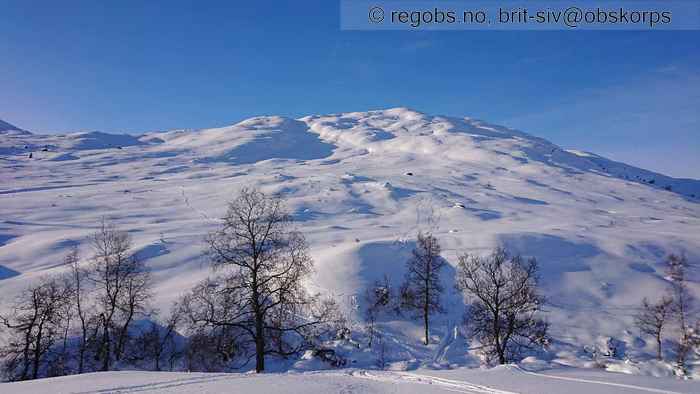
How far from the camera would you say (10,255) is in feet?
132

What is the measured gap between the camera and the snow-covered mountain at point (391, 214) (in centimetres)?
3294

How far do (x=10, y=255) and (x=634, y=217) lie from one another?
331 ft

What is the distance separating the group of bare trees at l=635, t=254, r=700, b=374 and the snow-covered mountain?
95cm

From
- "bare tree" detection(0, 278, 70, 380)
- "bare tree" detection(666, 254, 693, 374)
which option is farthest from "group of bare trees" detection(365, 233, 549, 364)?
"bare tree" detection(0, 278, 70, 380)

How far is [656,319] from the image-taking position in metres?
27.1

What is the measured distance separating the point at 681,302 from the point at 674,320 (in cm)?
154

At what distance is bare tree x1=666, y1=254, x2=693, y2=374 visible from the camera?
24.1 meters

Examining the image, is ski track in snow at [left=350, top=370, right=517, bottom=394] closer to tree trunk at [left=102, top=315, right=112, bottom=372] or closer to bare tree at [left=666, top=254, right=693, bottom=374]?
tree trunk at [left=102, top=315, right=112, bottom=372]

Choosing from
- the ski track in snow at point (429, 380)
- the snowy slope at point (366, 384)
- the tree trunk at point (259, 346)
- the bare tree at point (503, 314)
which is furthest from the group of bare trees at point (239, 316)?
the snowy slope at point (366, 384)

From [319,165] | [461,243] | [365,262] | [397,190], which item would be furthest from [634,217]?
[319,165]

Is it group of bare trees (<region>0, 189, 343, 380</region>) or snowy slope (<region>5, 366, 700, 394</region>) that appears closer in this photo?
snowy slope (<region>5, 366, 700, 394</region>)

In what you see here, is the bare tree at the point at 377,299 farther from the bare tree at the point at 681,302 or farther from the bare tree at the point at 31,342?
the bare tree at the point at 31,342

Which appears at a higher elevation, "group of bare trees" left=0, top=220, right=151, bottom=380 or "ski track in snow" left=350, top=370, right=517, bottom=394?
"ski track in snow" left=350, top=370, right=517, bottom=394

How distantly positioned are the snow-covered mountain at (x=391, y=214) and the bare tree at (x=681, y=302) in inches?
45.7
